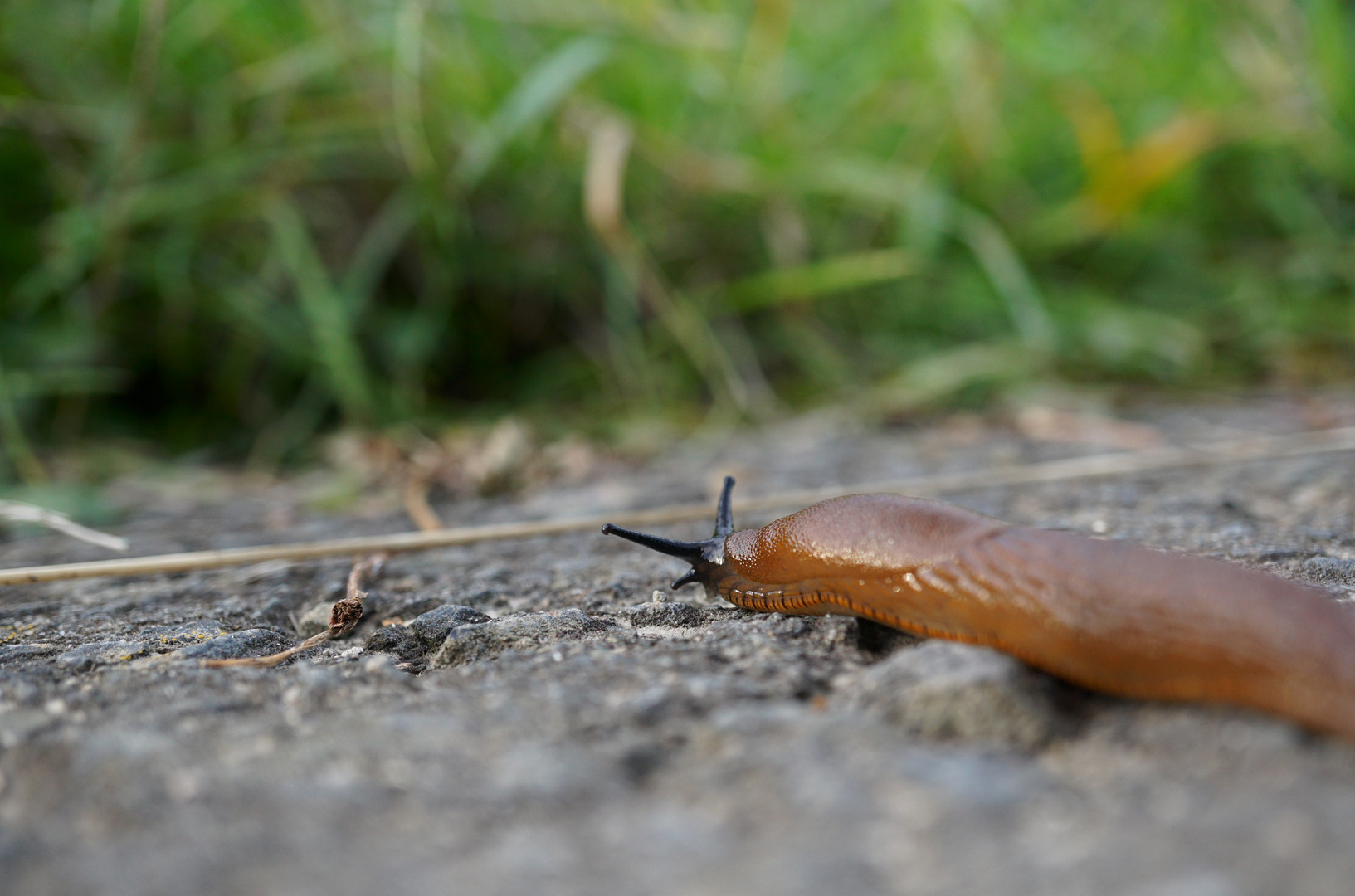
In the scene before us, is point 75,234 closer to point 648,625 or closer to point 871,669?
point 648,625

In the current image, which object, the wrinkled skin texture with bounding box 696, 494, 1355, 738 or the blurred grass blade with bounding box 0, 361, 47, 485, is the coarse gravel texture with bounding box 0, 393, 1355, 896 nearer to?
the wrinkled skin texture with bounding box 696, 494, 1355, 738

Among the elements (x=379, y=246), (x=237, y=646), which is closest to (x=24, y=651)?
(x=237, y=646)

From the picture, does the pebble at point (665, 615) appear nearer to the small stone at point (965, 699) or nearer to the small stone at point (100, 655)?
the small stone at point (965, 699)

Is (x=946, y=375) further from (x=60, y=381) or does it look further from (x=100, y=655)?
(x=60, y=381)

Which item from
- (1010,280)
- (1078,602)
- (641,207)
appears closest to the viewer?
(1078,602)

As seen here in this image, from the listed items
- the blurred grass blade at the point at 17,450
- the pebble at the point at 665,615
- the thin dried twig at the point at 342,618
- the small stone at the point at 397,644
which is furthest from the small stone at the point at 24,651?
the blurred grass blade at the point at 17,450
